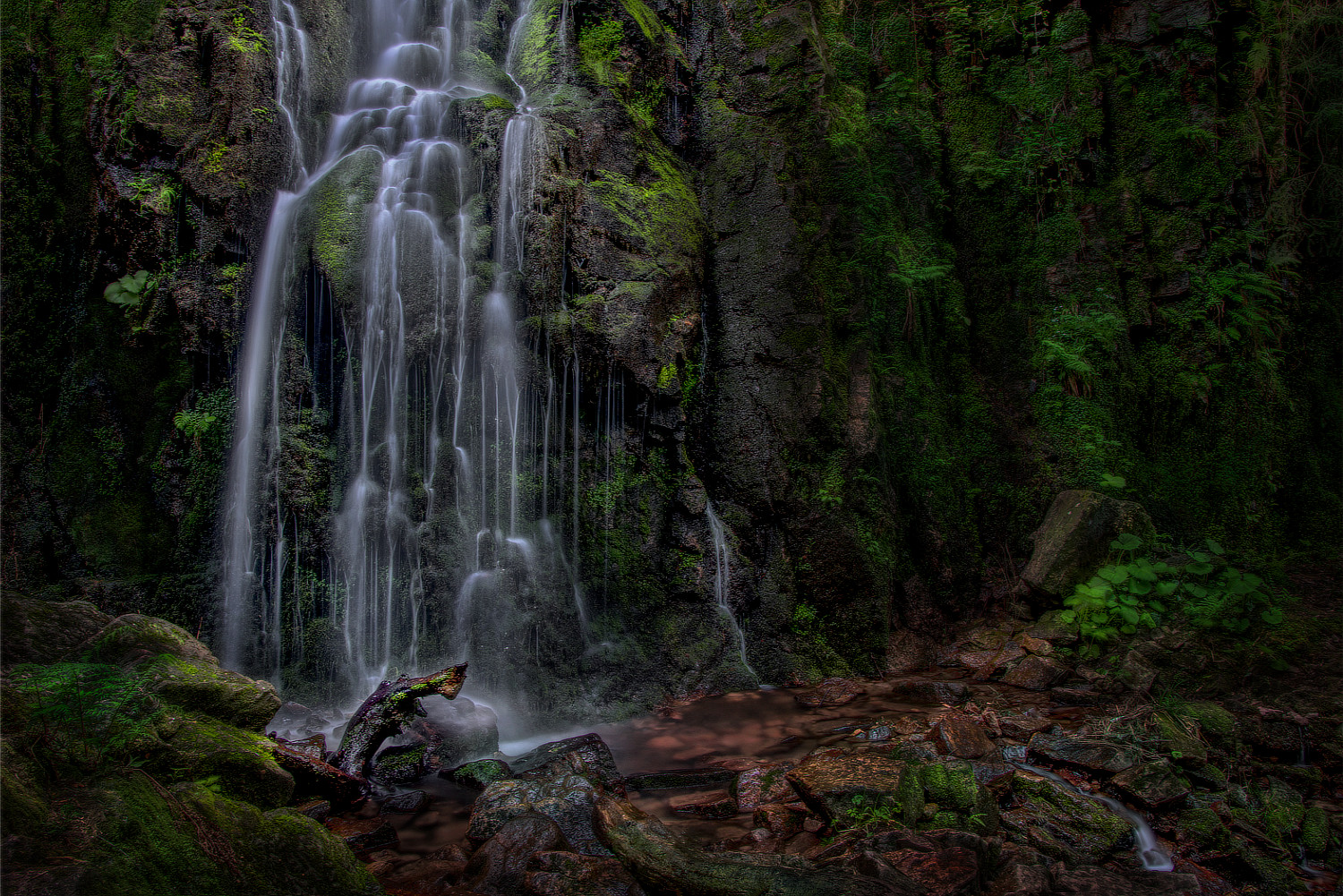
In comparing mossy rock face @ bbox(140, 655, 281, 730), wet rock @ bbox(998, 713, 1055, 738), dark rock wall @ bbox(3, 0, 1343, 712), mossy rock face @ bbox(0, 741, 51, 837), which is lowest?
wet rock @ bbox(998, 713, 1055, 738)

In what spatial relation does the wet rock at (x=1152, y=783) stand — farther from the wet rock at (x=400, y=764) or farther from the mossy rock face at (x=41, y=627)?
the mossy rock face at (x=41, y=627)

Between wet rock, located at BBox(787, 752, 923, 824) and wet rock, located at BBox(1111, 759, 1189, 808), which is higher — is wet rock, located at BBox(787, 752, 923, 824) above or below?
above

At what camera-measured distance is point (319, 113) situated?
838cm

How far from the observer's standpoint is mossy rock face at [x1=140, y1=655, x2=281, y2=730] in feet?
13.3

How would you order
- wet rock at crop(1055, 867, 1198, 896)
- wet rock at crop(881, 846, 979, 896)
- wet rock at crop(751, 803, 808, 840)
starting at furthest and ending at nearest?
wet rock at crop(751, 803, 808, 840)
wet rock at crop(1055, 867, 1198, 896)
wet rock at crop(881, 846, 979, 896)

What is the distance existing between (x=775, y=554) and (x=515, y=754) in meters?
3.49

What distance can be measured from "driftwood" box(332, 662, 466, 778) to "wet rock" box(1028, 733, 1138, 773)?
437 cm

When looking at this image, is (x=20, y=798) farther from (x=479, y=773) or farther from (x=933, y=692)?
(x=933, y=692)

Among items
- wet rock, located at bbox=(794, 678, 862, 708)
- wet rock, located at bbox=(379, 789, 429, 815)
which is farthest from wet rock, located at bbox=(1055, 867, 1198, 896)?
wet rock, located at bbox=(379, 789, 429, 815)

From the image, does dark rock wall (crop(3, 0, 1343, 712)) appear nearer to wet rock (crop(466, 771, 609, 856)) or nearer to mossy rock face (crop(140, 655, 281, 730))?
wet rock (crop(466, 771, 609, 856))

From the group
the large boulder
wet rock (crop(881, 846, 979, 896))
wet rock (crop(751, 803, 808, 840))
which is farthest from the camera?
the large boulder

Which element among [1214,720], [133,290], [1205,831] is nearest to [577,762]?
[1205,831]

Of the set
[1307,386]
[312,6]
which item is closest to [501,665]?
[312,6]

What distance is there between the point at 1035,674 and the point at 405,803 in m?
5.85
